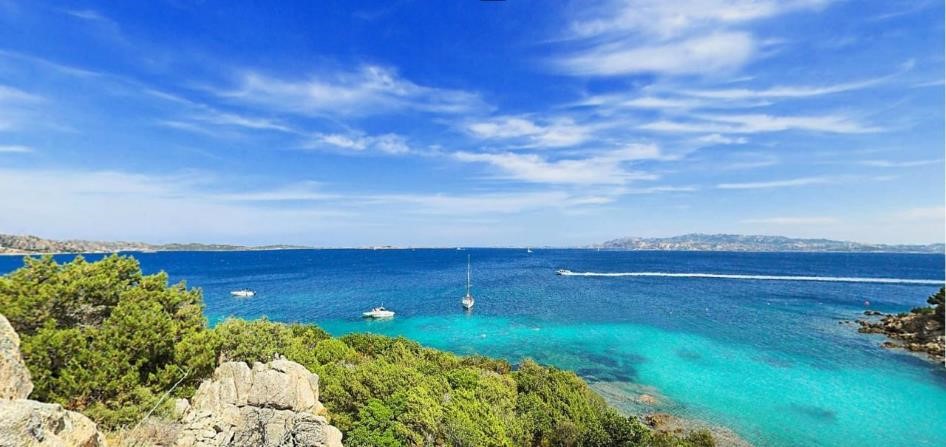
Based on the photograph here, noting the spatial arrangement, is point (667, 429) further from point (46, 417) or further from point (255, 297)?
point (255, 297)

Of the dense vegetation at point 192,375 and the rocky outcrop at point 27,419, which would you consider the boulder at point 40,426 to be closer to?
the rocky outcrop at point 27,419

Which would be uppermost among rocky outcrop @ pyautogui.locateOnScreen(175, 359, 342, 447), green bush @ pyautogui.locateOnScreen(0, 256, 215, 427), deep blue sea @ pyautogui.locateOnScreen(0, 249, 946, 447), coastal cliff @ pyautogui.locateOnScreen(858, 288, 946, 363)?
green bush @ pyautogui.locateOnScreen(0, 256, 215, 427)

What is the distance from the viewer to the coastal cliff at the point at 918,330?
34.7 m

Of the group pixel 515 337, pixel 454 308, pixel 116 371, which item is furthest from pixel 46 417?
pixel 454 308

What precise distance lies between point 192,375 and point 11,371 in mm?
6853

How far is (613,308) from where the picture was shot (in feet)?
187

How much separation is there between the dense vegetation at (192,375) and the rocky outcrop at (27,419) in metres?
4.11

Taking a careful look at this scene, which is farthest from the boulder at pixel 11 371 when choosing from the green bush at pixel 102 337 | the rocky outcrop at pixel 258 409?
the green bush at pixel 102 337

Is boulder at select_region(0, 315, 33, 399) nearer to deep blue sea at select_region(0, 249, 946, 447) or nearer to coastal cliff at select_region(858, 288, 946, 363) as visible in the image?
deep blue sea at select_region(0, 249, 946, 447)

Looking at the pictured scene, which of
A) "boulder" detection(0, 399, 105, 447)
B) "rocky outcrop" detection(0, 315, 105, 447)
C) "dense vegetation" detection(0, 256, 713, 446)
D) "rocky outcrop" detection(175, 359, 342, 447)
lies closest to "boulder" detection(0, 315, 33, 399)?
"rocky outcrop" detection(0, 315, 105, 447)

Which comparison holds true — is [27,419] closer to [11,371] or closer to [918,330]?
[11,371]

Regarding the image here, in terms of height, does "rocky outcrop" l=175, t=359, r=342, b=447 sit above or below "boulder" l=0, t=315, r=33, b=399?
below

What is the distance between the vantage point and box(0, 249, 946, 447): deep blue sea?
75.8 feet

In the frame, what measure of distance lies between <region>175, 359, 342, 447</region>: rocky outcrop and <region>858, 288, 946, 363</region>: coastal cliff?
47.1m
